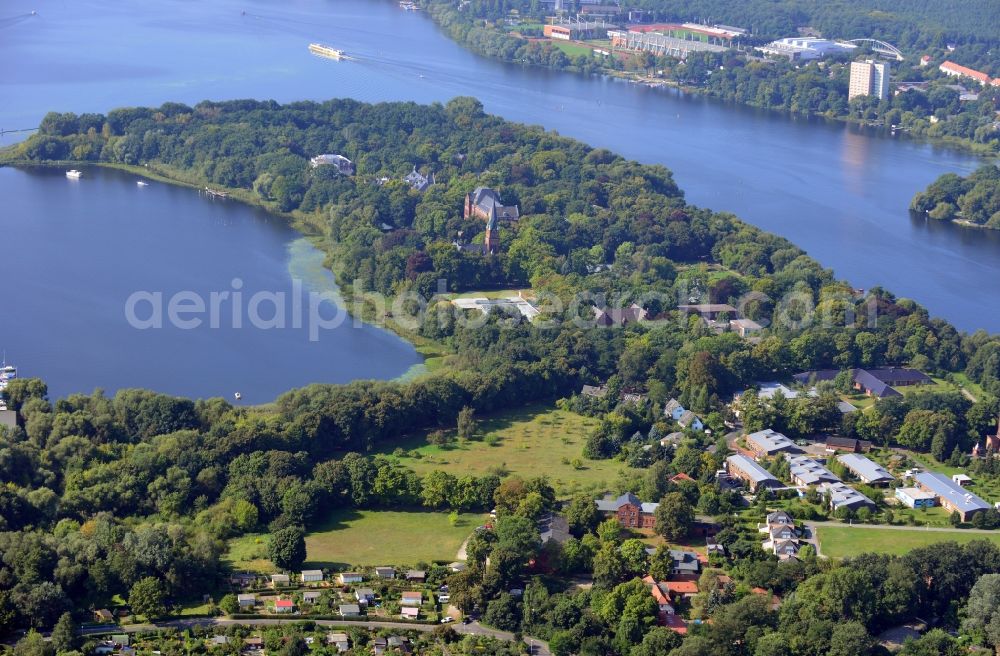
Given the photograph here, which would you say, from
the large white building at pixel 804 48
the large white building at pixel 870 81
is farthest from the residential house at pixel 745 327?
the large white building at pixel 804 48

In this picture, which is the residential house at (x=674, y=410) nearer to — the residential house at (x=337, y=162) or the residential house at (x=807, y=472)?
the residential house at (x=807, y=472)

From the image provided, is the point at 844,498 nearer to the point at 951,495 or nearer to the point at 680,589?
the point at 951,495

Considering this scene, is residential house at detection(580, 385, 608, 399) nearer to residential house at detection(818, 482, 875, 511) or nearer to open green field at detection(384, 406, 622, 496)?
open green field at detection(384, 406, 622, 496)

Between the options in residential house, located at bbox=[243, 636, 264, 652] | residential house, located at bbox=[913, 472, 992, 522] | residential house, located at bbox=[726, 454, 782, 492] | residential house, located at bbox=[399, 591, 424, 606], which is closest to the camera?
residential house, located at bbox=[243, 636, 264, 652]

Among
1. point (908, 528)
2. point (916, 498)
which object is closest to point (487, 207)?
point (916, 498)

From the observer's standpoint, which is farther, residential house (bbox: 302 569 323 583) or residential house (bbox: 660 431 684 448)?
residential house (bbox: 660 431 684 448)

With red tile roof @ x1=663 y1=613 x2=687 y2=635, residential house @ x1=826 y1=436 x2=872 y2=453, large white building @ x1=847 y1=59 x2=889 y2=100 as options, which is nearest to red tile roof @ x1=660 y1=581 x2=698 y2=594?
red tile roof @ x1=663 y1=613 x2=687 y2=635

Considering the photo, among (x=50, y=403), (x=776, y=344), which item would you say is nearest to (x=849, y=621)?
(x=776, y=344)
